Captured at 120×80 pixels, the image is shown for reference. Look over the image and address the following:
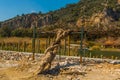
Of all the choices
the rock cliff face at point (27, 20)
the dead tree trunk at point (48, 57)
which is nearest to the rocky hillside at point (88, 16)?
the rock cliff face at point (27, 20)

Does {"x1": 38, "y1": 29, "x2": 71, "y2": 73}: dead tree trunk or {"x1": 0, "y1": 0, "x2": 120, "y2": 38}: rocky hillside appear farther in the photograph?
{"x1": 0, "y1": 0, "x2": 120, "y2": 38}: rocky hillside

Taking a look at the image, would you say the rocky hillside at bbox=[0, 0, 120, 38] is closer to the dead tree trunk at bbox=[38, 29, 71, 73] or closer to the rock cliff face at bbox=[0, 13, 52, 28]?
the rock cliff face at bbox=[0, 13, 52, 28]

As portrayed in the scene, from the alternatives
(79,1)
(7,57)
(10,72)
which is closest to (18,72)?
(10,72)

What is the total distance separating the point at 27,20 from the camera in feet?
300

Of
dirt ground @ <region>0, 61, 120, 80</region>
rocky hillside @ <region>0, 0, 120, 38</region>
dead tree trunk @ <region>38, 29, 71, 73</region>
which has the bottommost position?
dirt ground @ <region>0, 61, 120, 80</region>

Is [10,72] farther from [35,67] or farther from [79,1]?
[79,1]

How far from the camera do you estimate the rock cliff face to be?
275 ft

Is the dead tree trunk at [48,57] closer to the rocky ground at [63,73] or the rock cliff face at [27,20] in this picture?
the rocky ground at [63,73]

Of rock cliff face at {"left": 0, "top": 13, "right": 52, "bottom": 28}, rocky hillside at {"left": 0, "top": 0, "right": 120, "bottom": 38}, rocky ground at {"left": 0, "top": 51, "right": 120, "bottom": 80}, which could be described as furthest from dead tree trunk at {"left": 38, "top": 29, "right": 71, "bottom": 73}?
rock cliff face at {"left": 0, "top": 13, "right": 52, "bottom": 28}

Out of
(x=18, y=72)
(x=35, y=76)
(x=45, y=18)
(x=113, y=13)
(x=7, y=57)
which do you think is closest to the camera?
(x=35, y=76)

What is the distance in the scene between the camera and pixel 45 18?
280 ft

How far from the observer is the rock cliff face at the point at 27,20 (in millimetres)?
83938

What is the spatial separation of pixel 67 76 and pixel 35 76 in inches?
51.7

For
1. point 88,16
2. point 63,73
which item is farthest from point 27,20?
point 63,73
